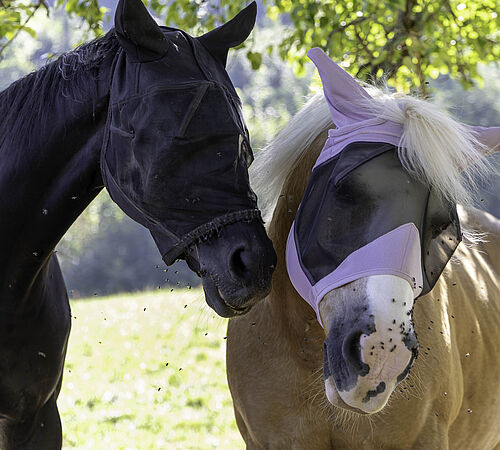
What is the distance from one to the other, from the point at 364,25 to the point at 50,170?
134 inches

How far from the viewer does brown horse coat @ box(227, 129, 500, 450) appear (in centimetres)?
234

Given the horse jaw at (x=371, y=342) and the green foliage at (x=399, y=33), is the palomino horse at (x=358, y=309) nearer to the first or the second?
the horse jaw at (x=371, y=342)

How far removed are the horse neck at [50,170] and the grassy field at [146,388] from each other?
142cm

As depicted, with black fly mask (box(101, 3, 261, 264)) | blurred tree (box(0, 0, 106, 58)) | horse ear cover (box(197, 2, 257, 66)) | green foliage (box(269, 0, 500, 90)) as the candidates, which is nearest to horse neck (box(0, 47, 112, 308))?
black fly mask (box(101, 3, 261, 264))

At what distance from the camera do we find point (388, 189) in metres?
2.03

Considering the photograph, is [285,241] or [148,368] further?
[148,368]

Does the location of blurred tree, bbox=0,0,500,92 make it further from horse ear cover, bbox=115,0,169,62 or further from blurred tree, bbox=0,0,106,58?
horse ear cover, bbox=115,0,169,62

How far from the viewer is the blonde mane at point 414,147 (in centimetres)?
205

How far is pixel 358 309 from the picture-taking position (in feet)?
6.37

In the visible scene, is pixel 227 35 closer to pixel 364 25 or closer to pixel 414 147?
pixel 414 147

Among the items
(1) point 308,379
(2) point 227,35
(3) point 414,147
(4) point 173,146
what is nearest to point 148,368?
(1) point 308,379

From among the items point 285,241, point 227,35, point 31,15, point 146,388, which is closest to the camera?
point 227,35

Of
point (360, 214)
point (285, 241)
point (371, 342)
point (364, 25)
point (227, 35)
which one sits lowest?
point (364, 25)

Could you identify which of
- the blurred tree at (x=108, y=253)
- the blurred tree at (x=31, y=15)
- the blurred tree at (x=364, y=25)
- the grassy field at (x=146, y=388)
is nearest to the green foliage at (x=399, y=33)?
the blurred tree at (x=364, y=25)
